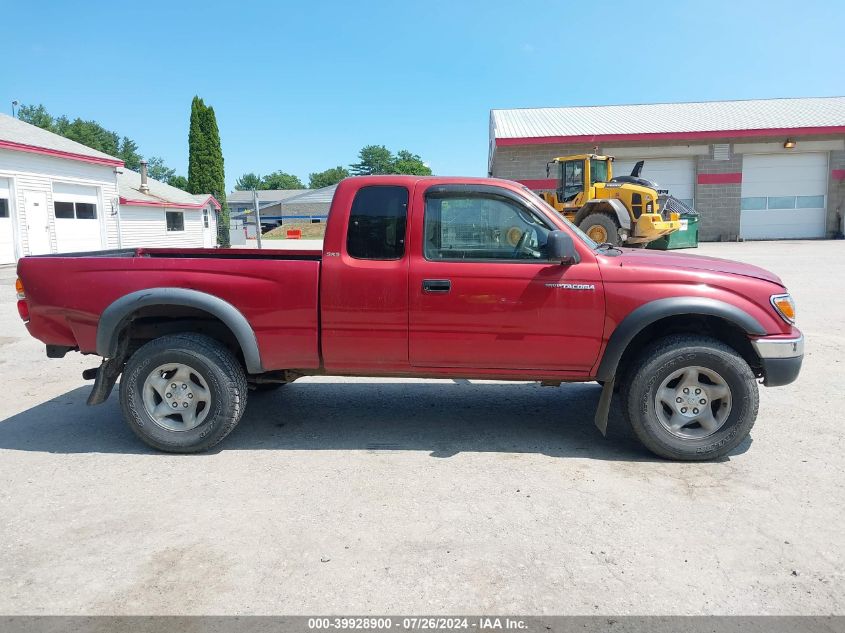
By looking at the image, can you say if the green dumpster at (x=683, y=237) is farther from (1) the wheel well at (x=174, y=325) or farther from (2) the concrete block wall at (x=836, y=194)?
(1) the wheel well at (x=174, y=325)

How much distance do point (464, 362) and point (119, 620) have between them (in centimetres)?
251

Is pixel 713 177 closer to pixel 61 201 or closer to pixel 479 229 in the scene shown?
pixel 61 201

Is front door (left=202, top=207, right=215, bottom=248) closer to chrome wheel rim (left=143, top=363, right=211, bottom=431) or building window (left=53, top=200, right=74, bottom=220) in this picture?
building window (left=53, top=200, right=74, bottom=220)

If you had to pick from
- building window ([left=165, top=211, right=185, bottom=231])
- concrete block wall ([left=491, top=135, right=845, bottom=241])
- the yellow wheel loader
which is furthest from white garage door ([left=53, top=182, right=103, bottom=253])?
the yellow wheel loader

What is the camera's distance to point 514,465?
4273 mm

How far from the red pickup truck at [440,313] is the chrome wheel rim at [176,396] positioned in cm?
1

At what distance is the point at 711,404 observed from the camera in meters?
4.33

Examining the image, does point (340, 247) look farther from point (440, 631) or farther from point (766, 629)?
point (766, 629)

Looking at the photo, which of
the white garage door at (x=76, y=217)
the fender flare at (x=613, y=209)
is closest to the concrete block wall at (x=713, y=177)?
the fender flare at (x=613, y=209)

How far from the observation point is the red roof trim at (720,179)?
29.1 metres

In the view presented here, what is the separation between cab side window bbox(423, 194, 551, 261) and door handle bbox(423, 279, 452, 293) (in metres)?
0.16

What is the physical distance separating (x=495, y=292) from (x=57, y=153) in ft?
76.8

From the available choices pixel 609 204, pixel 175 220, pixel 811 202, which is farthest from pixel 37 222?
pixel 811 202

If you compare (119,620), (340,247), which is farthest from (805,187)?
(119,620)
